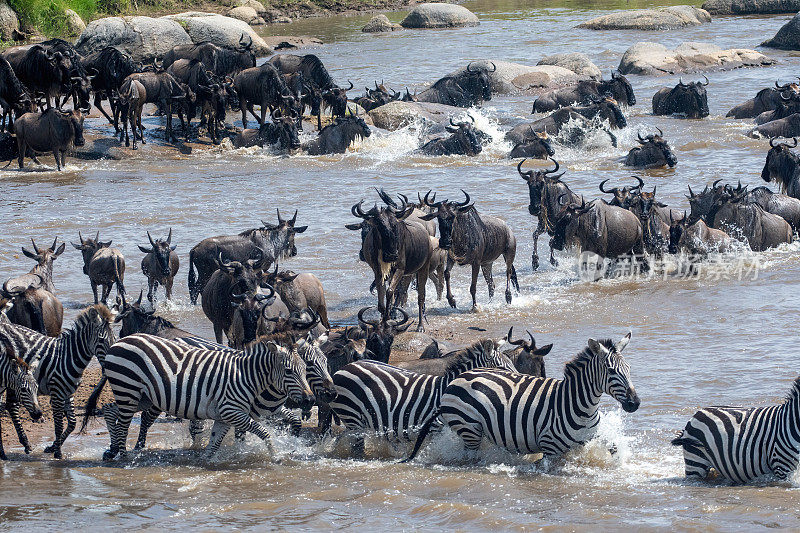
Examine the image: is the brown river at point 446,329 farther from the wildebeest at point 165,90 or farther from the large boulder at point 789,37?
the large boulder at point 789,37

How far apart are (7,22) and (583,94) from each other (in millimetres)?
19080

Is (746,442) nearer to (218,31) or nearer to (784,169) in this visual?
(784,169)

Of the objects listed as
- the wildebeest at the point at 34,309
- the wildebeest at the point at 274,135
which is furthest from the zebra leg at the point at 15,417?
the wildebeest at the point at 274,135

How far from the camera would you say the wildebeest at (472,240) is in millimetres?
11914

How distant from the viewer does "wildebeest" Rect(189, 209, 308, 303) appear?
11.3 meters

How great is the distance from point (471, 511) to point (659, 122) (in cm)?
1923

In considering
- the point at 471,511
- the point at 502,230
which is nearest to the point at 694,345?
the point at 502,230

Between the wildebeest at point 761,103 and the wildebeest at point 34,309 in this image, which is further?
the wildebeest at point 761,103

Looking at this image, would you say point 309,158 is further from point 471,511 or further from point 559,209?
point 471,511

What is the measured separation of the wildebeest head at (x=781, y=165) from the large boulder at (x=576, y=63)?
1343cm

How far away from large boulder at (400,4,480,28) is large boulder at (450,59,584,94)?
45.6ft

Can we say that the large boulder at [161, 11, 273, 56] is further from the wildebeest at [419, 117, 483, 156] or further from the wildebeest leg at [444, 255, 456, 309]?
the wildebeest leg at [444, 255, 456, 309]

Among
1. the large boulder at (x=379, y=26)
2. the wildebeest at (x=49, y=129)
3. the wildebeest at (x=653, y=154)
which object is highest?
the large boulder at (x=379, y=26)

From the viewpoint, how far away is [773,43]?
35.1m
